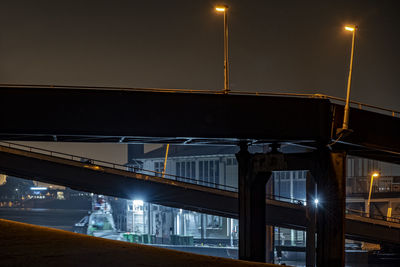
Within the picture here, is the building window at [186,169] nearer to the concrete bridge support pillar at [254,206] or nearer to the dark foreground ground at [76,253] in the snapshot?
the concrete bridge support pillar at [254,206]

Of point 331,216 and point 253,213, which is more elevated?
point 331,216

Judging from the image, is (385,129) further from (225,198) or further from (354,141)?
(225,198)

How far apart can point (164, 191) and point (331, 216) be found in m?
23.9

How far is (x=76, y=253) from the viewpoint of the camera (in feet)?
55.3

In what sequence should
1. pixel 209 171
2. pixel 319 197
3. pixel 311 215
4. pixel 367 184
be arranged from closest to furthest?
pixel 319 197, pixel 311 215, pixel 367 184, pixel 209 171

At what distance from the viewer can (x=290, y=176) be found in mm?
107250

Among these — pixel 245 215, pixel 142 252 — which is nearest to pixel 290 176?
pixel 245 215

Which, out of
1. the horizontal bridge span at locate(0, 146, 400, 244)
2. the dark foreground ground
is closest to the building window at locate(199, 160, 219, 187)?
the horizontal bridge span at locate(0, 146, 400, 244)

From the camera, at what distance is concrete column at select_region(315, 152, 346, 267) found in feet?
76.4

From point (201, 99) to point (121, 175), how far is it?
76.4 ft

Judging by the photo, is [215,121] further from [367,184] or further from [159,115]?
[367,184]

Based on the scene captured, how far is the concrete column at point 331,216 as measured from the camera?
23.3 m

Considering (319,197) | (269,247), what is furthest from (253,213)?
(269,247)

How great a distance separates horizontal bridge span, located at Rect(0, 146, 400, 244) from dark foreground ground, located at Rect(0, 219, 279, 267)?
21.3 metres
